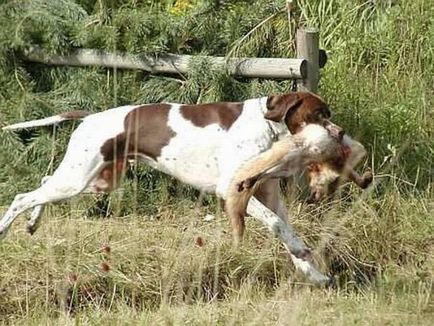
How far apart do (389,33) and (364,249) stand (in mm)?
3344

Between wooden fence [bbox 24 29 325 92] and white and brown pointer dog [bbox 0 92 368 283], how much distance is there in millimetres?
886

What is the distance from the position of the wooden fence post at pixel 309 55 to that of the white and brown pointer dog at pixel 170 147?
3.05 feet

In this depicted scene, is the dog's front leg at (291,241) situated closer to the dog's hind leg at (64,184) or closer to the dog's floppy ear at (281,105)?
the dog's floppy ear at (281,105)

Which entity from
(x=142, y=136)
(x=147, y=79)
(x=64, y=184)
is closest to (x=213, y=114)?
(x=142, y=136)

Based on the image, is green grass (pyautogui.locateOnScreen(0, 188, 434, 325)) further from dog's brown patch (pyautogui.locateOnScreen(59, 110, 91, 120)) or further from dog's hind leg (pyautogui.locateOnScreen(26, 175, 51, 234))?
dog's brown patch (pyautogui.locateOnScreen(59, 110, 91, 120))

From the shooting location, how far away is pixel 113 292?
677cm

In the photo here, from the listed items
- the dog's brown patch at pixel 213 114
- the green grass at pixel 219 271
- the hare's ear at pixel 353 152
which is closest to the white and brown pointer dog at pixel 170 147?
the dog's brown patch at pixel 213 114

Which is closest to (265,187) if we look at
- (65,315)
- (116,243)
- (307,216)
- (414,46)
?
(307,216)

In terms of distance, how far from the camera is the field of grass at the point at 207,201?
660 cm

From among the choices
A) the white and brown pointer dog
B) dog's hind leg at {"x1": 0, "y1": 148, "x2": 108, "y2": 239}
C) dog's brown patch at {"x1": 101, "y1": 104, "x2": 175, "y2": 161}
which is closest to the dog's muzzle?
the white and brown pointer dog

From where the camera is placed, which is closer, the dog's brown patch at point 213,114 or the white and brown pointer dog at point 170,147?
the white and brown pointer dog at point 170,147

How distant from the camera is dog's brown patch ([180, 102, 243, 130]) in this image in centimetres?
720

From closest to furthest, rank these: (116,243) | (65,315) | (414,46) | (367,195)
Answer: (65,315), (116,243), (367,195), (414,46)

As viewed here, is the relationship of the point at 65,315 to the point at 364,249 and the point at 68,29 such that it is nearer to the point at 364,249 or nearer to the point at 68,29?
the point at 364,249
